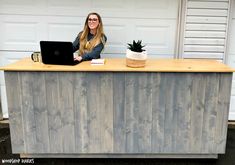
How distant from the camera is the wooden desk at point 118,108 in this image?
221 cm

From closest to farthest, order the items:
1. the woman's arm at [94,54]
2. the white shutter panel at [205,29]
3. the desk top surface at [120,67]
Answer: the desk top surface at [120,67] < the woman's arm at [94,54] < the white shutter panel at [205,29]

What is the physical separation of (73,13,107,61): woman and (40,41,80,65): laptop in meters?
0.21

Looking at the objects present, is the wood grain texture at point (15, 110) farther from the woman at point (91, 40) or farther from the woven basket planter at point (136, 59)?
the woven basket planter at point (136, 59)

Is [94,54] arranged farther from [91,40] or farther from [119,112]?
[119,112]

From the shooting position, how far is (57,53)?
2.27 m

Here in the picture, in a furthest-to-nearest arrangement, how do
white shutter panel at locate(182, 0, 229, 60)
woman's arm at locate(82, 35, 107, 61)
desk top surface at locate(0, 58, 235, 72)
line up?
1. white shutter panel at locate(182, 0, 229, 60)
2. woman's arm at locate(82, 35, 107, 61)
3. desk top surface at locate(0, 58, 235, 72)

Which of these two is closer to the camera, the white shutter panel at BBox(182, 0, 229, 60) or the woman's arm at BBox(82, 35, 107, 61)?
the woman's arm at BBox(82, 35, 107, 61)

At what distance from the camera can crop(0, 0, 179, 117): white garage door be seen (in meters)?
2.97

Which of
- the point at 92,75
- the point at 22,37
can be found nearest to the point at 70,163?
the point at 92,75

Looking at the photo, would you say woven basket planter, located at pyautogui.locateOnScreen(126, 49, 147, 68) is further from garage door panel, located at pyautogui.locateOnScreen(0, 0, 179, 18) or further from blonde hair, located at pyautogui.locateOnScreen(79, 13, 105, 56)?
garage door panel, located at pyautogui.locateOnScreen(0, 0, 179, 18)

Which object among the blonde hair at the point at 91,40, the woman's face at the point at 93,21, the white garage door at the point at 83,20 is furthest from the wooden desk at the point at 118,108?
the white garage door at the point at 83,20

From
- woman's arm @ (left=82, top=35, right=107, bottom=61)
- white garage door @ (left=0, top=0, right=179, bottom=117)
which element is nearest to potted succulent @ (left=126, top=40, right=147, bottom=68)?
woman's arm @ (left=82, top=35, right=107, bottom=61)

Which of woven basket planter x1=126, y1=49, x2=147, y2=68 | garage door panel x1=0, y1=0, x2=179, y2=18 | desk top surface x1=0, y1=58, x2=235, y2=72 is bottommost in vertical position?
desk top surface x1=0, y1=58, x2=235, y2=72

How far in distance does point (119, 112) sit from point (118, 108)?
0.13ft
